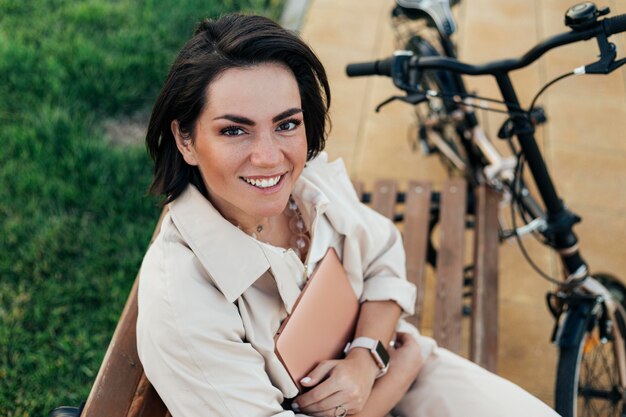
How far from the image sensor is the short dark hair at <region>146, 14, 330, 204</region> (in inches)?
64.8

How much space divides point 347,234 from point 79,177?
6.81 ft

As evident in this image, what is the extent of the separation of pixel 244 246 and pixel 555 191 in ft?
3.79

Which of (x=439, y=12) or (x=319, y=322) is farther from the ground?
(x=439, y=12)

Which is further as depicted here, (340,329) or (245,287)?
(340,329)

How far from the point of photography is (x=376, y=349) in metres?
1.94

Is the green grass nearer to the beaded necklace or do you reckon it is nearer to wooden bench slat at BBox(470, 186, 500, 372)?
the beaded necklace

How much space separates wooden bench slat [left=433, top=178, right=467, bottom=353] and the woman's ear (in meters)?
1.20

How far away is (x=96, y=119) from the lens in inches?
159

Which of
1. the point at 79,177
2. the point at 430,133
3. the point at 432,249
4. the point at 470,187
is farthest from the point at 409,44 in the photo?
the point at 79,177

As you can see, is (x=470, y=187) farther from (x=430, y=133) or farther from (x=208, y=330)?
(x=208, y=330)

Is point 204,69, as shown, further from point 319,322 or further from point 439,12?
point 439,12

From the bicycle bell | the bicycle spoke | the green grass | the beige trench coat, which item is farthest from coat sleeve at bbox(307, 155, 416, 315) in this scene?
the green grass

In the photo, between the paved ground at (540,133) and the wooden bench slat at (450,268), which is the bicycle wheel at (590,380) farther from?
the wooden bench slat at (450,268)

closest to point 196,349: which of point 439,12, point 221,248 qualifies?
point 221,248
